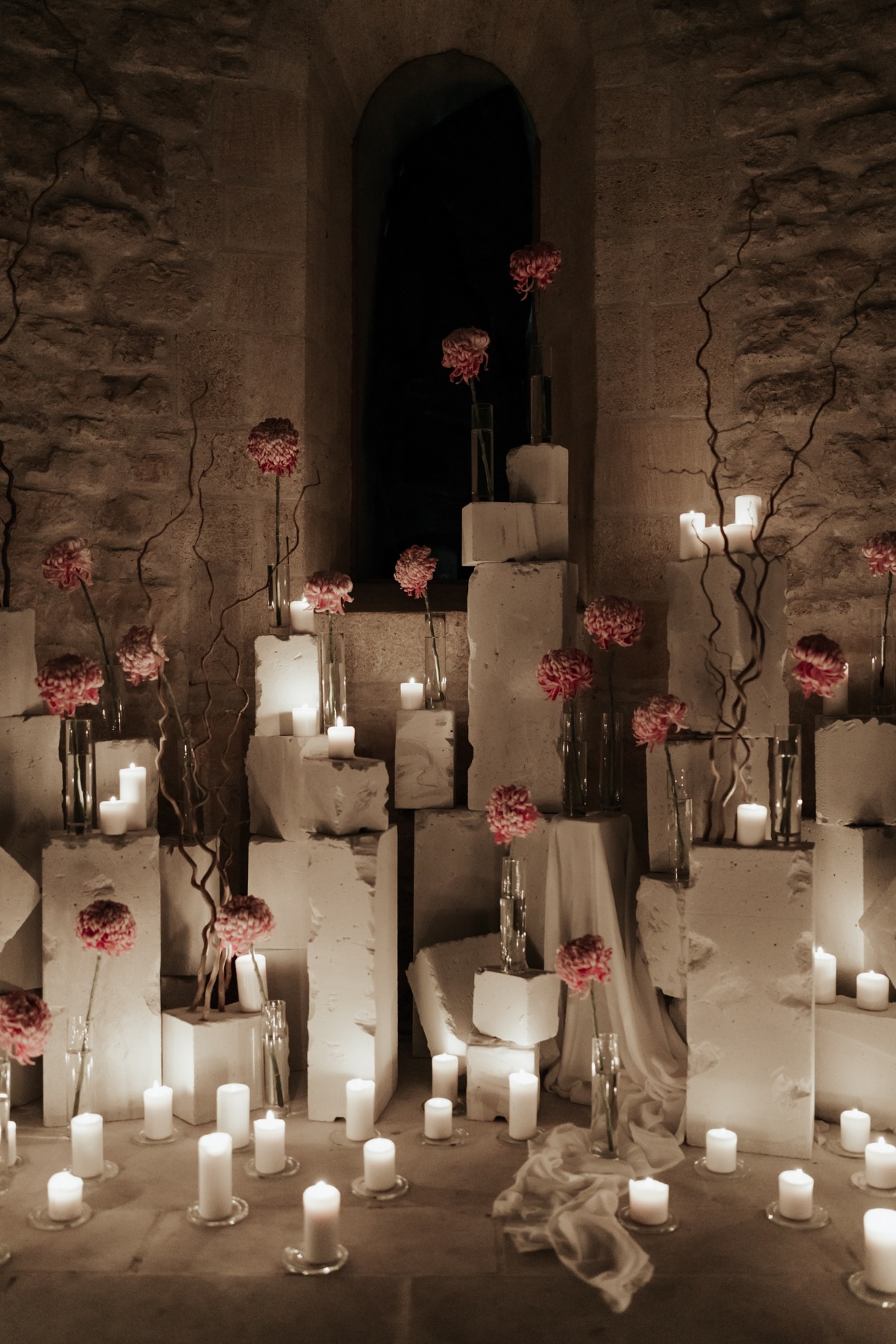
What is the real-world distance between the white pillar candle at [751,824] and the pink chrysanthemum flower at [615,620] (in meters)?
0.47

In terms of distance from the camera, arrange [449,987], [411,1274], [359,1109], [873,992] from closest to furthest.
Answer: [411,1274], [359,1109], [873,992], [449,987]

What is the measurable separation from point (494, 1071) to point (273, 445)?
162cm


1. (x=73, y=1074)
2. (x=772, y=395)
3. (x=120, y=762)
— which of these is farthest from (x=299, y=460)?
(x=73, y=1074)

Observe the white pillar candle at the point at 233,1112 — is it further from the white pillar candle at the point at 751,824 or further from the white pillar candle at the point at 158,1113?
the white pillar candle at the point at 751,824

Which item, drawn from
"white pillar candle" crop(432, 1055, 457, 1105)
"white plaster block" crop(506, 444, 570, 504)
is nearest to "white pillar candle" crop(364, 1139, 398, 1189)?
"white pillar candle" crop(432, 1055, 457, 1105)

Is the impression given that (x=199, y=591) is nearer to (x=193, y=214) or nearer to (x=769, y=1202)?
(x=193, y=214)

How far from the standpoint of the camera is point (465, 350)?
2877mm

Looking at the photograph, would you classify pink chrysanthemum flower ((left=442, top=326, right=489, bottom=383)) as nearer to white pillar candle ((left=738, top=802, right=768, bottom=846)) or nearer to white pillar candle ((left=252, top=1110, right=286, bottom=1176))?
white pillar candle ((left=738, top=802, right=768, bottom=846))

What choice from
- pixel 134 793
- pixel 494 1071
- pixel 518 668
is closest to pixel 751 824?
pixel 518 668

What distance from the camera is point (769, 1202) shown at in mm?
2162

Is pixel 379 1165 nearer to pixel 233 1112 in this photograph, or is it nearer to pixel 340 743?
pixel 233 1112

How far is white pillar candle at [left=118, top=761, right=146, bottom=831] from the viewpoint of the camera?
2.67 metres

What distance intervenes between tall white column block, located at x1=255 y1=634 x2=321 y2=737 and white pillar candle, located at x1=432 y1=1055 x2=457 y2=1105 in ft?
2.98

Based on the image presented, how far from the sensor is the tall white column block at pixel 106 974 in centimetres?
258
